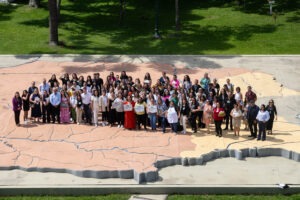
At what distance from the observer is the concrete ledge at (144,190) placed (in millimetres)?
16453

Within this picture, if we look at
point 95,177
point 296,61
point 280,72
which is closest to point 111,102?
point 95,177

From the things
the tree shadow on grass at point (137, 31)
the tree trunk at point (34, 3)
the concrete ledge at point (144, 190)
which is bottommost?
the concrete ledge at point (144, 190)

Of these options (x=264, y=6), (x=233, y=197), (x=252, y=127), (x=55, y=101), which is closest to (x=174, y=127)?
(x=252, y=127)

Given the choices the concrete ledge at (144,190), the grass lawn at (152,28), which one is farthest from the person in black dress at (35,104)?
the grass lawn at (152,28)

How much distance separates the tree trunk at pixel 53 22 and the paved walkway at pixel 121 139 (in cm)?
476

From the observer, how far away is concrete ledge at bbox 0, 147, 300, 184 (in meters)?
17.2

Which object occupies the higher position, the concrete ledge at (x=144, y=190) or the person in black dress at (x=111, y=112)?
the person in black dress at (x=111, y=112)

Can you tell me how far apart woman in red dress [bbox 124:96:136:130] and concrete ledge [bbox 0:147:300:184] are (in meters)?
3.14

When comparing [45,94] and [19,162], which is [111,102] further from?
[19,162]

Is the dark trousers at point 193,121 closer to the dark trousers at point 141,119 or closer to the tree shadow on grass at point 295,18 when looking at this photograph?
the dark trousers at point 141,119

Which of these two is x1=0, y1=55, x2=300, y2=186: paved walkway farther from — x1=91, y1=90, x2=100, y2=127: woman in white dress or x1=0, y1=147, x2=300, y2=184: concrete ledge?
x1=91, y1=90, x2=100, y2=127: woman in white dress

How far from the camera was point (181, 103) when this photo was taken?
20391 millimetres

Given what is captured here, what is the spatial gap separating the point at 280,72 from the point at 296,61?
235cm

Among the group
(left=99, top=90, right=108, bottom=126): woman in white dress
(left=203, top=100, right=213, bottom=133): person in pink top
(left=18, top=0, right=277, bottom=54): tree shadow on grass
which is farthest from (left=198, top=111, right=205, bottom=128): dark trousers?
(left=18, top=0, right=277, bottom=54): tree shadow on grass
